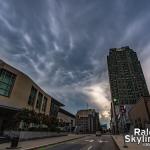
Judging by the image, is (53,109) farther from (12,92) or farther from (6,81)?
(6,81)

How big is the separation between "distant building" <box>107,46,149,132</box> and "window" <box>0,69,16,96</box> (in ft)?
361

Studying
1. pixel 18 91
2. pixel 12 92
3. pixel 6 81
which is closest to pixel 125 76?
pixel 18 91

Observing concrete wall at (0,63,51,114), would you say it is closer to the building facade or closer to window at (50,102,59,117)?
the building facade

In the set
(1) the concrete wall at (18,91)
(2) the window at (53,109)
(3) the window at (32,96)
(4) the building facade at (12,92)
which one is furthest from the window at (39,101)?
(2) the window at (53,109)

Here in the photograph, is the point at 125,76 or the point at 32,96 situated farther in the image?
the point at 125,76

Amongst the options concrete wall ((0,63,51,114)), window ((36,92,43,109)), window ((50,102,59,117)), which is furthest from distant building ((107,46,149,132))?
concrete wall ((0,63,51,114))

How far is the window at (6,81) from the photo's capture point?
32062 millimetres

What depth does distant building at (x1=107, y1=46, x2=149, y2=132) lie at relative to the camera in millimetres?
133875

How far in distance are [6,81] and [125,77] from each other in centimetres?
12990

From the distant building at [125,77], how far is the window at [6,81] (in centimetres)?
11012

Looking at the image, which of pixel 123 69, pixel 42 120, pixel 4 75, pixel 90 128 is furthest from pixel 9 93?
pixel 90 128

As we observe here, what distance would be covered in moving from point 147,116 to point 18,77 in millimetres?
38547

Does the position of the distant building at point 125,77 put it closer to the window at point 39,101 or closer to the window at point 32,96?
the window at point 39,101

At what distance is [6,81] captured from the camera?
33281 millimetres
